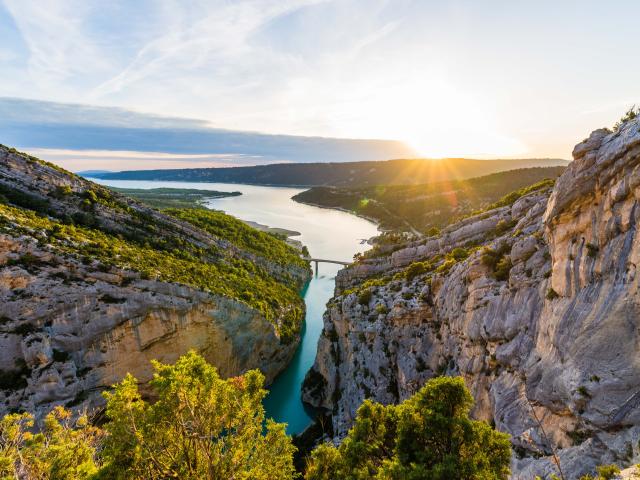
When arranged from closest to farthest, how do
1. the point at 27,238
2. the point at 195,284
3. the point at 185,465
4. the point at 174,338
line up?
the point at 185,465 → the point at 27,238 → the point at 174,338 → the point at 195,284

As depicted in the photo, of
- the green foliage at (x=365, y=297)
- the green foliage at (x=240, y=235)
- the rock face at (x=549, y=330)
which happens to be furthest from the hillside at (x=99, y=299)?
the green foliage at (x=240, y=235)

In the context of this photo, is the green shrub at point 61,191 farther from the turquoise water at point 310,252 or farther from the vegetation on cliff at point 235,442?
the turquoise water at point 310,252

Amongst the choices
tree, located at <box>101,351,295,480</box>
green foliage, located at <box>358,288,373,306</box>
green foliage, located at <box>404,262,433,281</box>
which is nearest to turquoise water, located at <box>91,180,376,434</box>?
green foliage, located at <box>358,288,373,306</box>

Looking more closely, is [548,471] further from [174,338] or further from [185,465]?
[174,338]

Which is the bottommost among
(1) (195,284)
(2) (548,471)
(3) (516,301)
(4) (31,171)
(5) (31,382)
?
(5) (31,382)

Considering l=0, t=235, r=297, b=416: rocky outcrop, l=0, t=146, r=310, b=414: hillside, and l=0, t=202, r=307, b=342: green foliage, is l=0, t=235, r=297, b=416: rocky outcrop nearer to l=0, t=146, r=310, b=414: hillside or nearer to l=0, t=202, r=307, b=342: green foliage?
l=0, t=146, r=310, b=414: hillside

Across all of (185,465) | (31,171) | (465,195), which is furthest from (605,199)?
(465,195)
